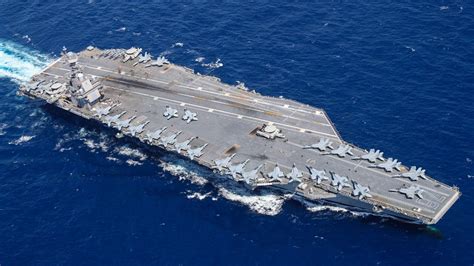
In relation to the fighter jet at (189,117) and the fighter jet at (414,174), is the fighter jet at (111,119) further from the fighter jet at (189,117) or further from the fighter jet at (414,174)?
the fighter jet at (414,174)

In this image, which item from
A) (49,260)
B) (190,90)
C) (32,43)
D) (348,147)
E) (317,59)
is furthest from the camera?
(32,43)

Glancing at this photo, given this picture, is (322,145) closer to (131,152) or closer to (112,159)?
(131,152)

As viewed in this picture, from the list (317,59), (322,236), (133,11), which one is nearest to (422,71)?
(317,59)

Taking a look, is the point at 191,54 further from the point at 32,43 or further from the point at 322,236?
the point at 322,236

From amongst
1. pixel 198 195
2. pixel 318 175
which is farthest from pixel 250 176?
pixel 318 175

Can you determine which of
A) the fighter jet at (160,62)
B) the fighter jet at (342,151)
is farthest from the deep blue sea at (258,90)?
the fighter jet at (160,62)

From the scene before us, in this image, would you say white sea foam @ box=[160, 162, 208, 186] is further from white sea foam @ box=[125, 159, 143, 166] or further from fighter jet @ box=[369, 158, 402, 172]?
fighter jet @ box=[369, 158, 402, 172]
